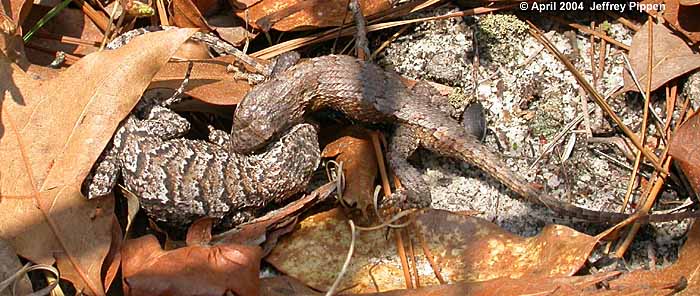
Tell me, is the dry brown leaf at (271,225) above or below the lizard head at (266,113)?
below

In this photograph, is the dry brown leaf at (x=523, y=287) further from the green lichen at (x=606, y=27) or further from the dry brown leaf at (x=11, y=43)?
the dry brown leaf at (x=11, y=43)

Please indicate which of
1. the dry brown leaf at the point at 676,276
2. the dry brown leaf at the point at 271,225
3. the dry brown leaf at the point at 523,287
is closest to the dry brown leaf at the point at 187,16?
the dry brown leaf at the point at 271,225

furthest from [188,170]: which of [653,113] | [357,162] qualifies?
[653,113]

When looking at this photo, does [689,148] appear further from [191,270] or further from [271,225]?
[191,270]

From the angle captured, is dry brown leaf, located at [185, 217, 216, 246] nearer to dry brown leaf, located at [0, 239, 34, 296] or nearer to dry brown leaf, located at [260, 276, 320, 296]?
dry brown leaf, located at [260, 276, 320, 296]

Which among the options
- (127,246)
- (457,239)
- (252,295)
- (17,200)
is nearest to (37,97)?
(17,200)

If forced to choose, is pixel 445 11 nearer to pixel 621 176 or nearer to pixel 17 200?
pixel 621 176

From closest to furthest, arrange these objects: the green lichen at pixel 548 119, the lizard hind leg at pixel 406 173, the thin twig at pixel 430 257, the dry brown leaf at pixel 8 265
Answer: the dry brown leaf at pixel 8 265 → the thin twig at pixel 430 257 → the lizard hind leg at pixel 406 173 → the green lichen at pixel 548 119
